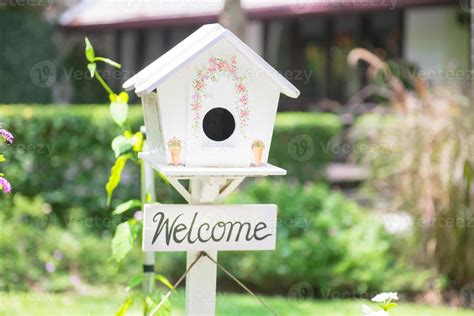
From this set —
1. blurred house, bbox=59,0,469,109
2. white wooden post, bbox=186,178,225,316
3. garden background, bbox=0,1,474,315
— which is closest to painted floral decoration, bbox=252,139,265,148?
white wooden post, bbox=186,178,225,316

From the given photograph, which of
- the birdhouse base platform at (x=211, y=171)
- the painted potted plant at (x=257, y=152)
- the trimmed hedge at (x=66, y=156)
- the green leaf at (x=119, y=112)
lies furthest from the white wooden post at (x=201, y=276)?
the trimmed hedge at (x=66, y=156)

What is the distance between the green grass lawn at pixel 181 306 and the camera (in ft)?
20.6

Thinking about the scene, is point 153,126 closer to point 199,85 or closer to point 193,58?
point 199,85

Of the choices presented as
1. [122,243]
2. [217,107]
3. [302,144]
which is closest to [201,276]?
[122,243]

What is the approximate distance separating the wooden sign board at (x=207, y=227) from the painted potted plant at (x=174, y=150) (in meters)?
0.20

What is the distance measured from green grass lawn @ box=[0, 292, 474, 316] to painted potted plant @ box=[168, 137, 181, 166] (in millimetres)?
2840

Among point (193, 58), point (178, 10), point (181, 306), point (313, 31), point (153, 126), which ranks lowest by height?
point (181, 306)

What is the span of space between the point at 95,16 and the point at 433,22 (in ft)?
23.3

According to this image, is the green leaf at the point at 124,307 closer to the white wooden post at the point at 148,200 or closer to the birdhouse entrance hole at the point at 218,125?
the white wooden post at the point at 148,200

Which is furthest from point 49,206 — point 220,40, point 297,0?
point 297,0

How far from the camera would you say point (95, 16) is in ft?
56.6

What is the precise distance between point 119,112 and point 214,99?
0.71m

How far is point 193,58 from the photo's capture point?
3525 mm

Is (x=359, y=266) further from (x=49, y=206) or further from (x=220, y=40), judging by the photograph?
(x=220, y=40)
